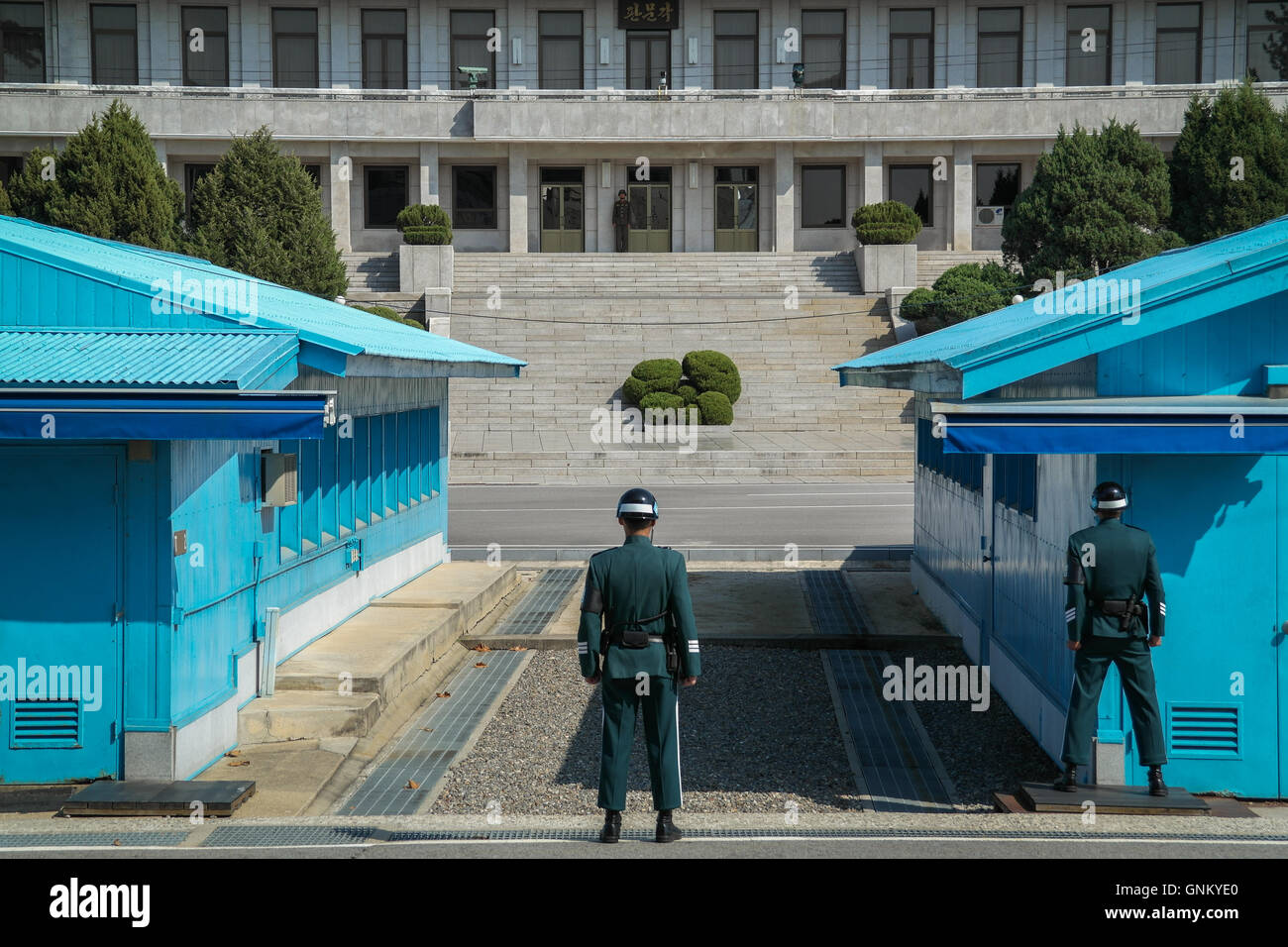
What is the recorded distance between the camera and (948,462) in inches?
575

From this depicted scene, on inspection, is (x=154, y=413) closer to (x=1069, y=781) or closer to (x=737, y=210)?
(x=1069, y=781)

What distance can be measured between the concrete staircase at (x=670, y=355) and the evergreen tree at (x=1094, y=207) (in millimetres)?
5697

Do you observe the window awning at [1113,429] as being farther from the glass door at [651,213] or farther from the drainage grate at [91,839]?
the glass door at [651,213]

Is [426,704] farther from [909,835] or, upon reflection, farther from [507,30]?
[507,30]

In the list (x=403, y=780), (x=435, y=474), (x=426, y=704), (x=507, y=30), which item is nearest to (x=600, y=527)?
(x=435, y=474)

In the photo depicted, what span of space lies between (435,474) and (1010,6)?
42.4m

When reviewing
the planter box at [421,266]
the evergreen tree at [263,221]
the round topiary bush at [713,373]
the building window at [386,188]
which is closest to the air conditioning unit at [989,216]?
the round topiary bush at [713,373]

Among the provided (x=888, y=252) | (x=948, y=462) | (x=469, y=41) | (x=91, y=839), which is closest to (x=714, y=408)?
(x=888, y=252)

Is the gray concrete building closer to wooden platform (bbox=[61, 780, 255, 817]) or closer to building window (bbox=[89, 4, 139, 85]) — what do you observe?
building window (bbox=[89, 4, 139, 85])

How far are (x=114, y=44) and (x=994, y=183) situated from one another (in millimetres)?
34664

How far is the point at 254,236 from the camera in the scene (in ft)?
109

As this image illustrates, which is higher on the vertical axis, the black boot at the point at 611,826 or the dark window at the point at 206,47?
the dark window at the point at 206,47

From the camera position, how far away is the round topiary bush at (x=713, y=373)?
1428 inches

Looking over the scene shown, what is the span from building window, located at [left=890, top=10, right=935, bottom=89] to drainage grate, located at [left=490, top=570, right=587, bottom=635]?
130ft
